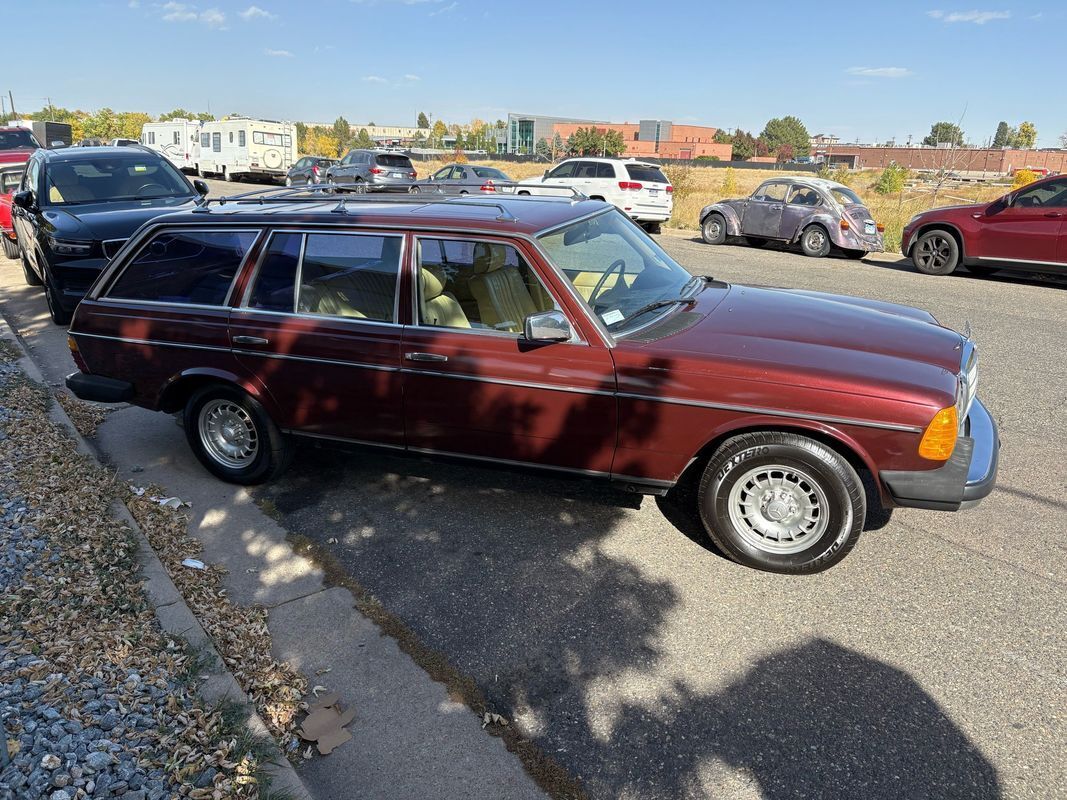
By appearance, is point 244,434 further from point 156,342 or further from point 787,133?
point 787,133

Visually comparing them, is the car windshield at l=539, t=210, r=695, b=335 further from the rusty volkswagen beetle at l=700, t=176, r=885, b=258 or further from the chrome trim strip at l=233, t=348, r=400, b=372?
the rusty volkswagen beetle at l=700, t=176, r=885, b=258

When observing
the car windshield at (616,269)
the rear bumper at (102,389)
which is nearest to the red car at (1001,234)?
the car windshield at (616,269)

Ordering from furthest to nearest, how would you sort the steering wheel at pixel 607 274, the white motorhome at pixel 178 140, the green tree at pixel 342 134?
1. the green tree at pixel 342 134
2. the white motorhome at pixel 178 140
3. the steering wheel at pixel 607 274

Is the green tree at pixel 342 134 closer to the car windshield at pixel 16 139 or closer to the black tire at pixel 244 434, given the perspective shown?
the car windshield at pixel 16 139

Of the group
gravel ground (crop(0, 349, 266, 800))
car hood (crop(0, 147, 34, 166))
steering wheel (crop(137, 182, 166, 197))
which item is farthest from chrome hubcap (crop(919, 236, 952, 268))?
car hood (crop(0, 147, 34, 166))

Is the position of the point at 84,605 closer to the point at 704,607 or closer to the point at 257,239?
the point at 257,239

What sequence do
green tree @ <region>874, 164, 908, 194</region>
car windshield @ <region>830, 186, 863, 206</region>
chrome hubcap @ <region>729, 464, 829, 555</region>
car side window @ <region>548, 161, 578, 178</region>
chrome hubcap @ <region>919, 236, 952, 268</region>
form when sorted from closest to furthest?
chrome hubcap @ <region>729, 464, 829, 555</region> → chrome hubcap @ <region>919, 236, 952, 268</region> → car windshield @ <region>830, 186, 863, 206</region> → car side window @ <region>548, 161, 578, 178</region> → green tree @ <region>874, 164, 908, 194</region>

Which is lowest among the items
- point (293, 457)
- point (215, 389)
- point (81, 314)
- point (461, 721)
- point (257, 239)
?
point (461, 721)

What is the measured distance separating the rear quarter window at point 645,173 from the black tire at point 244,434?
1538cm

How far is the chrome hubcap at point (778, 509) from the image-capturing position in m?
3.63

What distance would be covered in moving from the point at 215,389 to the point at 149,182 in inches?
256

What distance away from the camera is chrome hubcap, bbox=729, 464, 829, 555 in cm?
363

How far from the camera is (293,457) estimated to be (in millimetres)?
4992

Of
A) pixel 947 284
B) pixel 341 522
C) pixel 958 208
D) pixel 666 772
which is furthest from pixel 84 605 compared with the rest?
pixel 958 208
